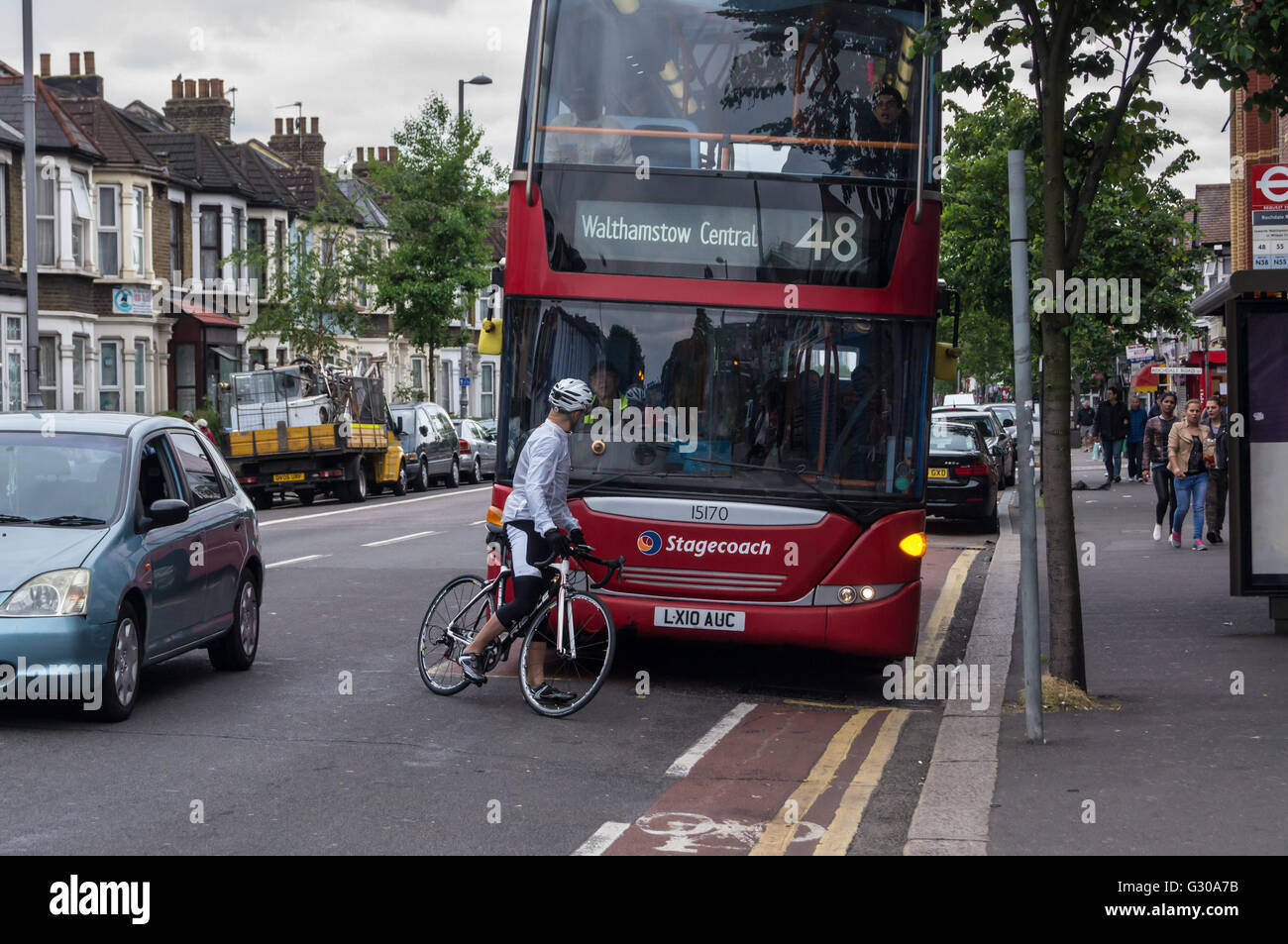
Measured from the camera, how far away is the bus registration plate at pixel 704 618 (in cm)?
1034

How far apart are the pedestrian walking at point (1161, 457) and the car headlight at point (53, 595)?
47.4ft

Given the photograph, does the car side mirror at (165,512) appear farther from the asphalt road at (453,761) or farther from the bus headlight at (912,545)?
the bus headlight at (912,545)

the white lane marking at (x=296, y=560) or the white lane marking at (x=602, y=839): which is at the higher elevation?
the white lane marking at (x=296, y=560)

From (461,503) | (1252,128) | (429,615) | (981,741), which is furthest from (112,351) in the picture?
(981,741)

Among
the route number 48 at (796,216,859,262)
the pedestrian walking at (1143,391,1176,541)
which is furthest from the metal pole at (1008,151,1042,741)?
the pedestrian walking at (1143,391,1176,541)

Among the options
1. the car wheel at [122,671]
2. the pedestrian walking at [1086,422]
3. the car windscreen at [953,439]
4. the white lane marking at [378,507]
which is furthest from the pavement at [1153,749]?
the pedestrian walking at [1086,422]

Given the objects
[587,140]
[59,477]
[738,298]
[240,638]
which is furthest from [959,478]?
[59,477]

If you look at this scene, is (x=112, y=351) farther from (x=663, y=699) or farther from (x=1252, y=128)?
(x=663, y=699)

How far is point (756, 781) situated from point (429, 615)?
9.26 ft

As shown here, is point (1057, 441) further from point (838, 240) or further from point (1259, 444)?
point (1259, 444)

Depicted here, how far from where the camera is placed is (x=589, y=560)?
976cm

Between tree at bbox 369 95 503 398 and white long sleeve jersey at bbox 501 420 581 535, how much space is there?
39.4 meters

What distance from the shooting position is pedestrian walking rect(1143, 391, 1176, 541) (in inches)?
805

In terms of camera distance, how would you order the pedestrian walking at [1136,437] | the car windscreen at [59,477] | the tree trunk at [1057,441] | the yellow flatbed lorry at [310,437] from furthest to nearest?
the pedestrian walking at [1136,437], the yellow flatbed lorry at [310,437], the tree trunk at [1057,441], the car windscreen at [59,477]
